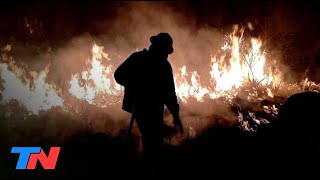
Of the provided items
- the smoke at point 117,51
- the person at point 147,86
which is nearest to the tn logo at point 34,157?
the smoke at point 117,51

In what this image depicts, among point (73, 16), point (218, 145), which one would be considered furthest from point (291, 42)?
Answer: point (73, 16)

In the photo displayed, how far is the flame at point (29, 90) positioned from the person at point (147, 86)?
7.13m

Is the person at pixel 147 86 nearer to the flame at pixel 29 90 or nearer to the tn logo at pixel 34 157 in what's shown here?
the tn logo at pixel 34 157

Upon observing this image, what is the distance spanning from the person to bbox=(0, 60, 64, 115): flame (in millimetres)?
7125

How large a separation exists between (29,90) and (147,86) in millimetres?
8168

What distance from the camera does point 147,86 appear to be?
5438 millimetres

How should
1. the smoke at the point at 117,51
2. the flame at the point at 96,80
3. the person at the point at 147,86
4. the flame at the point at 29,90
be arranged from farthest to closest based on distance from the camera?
the flame at the point at 96,80 < the flame at the point at 29,90 < the smoke at the point at 117,51 < the person at the point at 147,86

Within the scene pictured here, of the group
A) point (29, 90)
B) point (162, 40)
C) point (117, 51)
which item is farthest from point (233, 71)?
point (162, 40)

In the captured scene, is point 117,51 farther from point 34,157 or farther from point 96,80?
point 34,157

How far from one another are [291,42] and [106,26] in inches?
294

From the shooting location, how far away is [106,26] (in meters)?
13.0

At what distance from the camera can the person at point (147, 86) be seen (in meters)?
5.36

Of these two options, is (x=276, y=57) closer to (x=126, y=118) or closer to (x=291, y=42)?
(x=291, y=42)

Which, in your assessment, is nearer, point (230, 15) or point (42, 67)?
point (42, 67)
